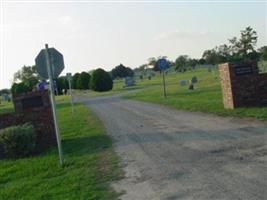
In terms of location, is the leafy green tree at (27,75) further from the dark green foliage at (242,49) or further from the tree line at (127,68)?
the dark green foliage at (242,49)

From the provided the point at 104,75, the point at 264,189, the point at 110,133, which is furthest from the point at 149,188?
the point at 104,75

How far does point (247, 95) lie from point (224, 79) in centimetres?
121

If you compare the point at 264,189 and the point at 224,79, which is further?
the point at 224,79

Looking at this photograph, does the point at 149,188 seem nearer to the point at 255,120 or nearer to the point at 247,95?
the point at 255,120

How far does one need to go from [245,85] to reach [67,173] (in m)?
9.84

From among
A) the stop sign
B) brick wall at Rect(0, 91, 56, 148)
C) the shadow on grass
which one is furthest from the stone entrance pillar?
the stop sign

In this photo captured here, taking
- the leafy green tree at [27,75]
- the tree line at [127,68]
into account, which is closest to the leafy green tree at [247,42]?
the tree line at [127,68]

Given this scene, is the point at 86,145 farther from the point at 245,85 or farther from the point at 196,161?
the point at 245,85

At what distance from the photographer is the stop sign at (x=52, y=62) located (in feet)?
35.0

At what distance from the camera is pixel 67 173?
9.53m

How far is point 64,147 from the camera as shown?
1332 cm

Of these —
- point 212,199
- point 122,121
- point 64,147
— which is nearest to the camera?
point 212,199

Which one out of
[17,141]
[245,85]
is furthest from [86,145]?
[245,85]

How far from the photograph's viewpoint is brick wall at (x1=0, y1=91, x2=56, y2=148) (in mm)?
14180
